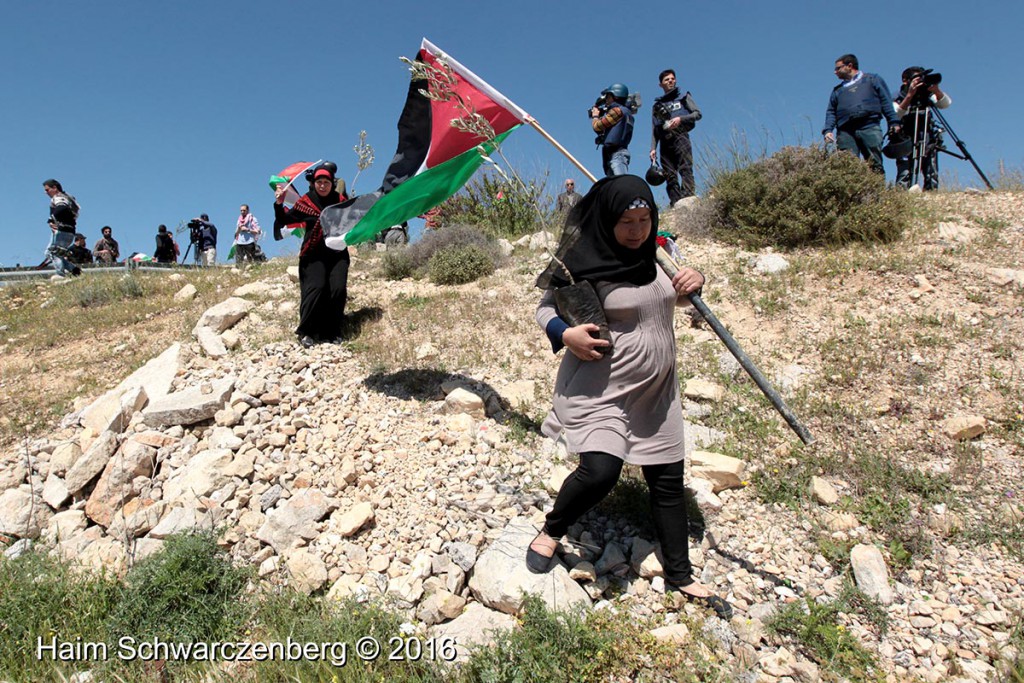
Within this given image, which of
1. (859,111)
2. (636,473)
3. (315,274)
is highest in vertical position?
(859,111)

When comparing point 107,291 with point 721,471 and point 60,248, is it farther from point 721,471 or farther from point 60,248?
point 721,471

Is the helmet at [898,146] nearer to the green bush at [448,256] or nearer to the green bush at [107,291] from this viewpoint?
the green bush at [448,256]

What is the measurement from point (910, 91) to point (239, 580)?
409 inches

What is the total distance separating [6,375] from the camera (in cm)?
607

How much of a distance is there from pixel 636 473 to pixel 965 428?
6.83 feet

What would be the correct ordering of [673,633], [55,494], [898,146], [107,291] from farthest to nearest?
[107,291] → [898,146] → [55,494] → [673,633]

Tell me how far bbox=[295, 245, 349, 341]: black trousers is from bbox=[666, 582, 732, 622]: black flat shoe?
4316 millimetres

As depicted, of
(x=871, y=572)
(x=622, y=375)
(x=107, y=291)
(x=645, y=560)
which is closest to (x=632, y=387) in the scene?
(x=622, y=375)

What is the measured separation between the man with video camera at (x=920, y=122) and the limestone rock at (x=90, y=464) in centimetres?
978

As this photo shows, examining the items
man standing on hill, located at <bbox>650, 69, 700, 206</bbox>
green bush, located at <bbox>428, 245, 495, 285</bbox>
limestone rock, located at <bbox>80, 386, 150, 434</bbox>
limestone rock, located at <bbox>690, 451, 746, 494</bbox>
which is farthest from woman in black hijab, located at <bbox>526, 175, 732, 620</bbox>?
man standing on hill, located at <bbox>650, 69, 700, 206</bbox>

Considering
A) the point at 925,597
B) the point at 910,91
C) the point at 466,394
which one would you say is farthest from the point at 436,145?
the point at 910,91

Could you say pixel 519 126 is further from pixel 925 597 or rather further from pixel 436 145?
pixel 925 597

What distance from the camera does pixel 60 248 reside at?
10406 mm

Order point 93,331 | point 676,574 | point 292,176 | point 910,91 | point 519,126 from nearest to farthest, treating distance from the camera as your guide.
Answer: point 676,574, point 519,126, point 292,176, point 93,331, point 910,91
